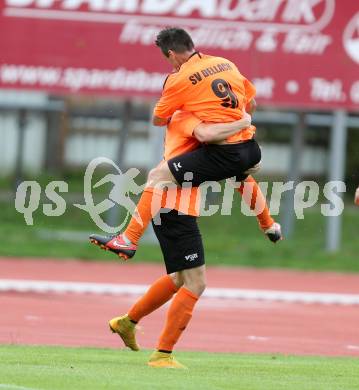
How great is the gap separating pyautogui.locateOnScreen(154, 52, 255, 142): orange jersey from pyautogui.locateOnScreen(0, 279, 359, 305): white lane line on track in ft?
24.7

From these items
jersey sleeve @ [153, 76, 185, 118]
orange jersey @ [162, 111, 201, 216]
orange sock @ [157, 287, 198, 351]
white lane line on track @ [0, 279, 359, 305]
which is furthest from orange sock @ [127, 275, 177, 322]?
white lane line on track @ [0, 279, 359, 305]

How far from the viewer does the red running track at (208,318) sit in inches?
482

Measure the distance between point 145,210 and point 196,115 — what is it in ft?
2.65

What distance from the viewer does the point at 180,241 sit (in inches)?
378

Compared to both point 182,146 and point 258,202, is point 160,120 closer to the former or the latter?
point 182,146

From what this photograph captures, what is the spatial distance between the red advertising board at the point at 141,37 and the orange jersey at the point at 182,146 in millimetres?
11537

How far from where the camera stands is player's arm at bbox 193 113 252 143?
9.47 m

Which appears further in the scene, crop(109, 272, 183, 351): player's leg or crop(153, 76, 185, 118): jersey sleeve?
crop(109, 272, 183, 351): player's leg

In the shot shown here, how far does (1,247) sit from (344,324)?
8307 mm

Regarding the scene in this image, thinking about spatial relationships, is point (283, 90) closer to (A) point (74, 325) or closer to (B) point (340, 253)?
(B) point (340, 253)

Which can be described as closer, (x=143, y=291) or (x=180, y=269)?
(x=180, y=269)

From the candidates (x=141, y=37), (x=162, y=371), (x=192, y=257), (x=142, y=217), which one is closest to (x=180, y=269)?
(x=192, y=257)

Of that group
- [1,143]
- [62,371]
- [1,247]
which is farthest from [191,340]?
[1,143]

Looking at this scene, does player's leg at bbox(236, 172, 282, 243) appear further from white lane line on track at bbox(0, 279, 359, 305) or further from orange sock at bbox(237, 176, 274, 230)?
white lane line on track at bbox(0, 279, 359, 305)
